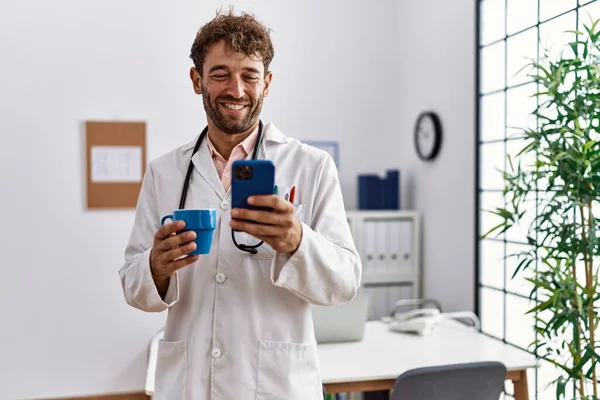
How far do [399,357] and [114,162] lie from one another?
7.78ft

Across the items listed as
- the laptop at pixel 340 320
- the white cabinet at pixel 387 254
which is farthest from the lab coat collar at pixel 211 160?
the white cabinet at pixel 387 254

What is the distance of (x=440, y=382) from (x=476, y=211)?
1593 millimetres

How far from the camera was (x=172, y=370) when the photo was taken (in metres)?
1.32

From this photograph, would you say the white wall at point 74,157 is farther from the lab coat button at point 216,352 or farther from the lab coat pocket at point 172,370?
the lab coat button at point 216,352

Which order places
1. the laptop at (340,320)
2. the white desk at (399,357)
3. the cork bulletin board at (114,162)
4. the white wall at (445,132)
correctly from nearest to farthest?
the white desk at (399,357) → the laptop at (340,320) → the white wall at (445,132) → the cork bulletin board at (114,162)

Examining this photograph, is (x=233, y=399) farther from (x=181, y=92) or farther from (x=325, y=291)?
(x=181, y=92)

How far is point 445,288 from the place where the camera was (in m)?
3.63

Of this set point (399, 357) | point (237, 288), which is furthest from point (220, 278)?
point (399, 357)

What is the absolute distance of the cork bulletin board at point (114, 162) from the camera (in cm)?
376

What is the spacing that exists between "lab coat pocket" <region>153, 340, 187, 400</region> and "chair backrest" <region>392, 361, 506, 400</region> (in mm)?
869

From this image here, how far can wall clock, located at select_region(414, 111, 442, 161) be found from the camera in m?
3.66

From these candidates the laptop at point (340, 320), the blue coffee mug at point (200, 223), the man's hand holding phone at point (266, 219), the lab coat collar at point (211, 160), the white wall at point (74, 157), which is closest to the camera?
the man's hand holding phone at point (266, 219)

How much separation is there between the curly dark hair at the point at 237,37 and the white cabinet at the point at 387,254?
2470mm

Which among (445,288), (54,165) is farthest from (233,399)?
(54,165)
